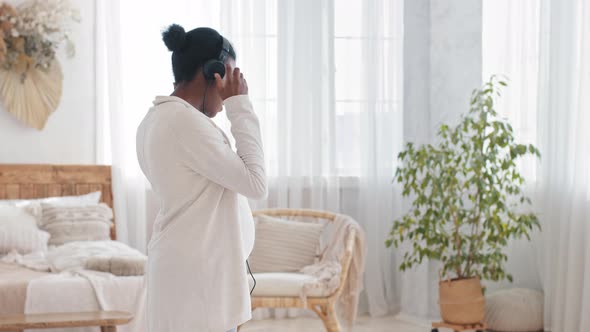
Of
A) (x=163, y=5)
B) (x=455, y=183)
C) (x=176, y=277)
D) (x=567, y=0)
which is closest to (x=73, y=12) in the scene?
(x=163, y=5)

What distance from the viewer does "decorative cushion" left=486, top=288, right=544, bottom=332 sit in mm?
4297

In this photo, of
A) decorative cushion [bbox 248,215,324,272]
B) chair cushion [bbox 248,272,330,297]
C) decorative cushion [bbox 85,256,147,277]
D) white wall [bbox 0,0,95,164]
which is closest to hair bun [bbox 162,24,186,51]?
decorative cushion [bbox 85,256,147,277]

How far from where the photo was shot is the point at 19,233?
168 inches

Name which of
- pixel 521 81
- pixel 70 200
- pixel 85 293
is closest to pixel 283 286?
pixel 85 293

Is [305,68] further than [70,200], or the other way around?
[305,68]

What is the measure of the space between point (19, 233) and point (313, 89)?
2.03m

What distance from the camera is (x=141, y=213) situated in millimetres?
5023

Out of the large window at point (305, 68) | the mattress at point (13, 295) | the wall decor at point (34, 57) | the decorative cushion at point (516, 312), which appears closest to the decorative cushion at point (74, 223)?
the wall decor at point (34, 57)

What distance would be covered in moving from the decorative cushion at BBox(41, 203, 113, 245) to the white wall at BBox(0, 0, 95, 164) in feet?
1.79

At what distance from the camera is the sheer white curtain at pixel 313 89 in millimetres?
5078

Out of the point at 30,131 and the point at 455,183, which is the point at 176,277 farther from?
the point at 30,131

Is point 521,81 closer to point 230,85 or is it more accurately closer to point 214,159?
point 230,85

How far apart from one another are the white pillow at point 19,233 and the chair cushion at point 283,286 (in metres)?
1.24

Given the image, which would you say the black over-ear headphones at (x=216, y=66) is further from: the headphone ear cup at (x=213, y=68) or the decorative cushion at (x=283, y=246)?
the decorative cushion at (x=283, y=246)
